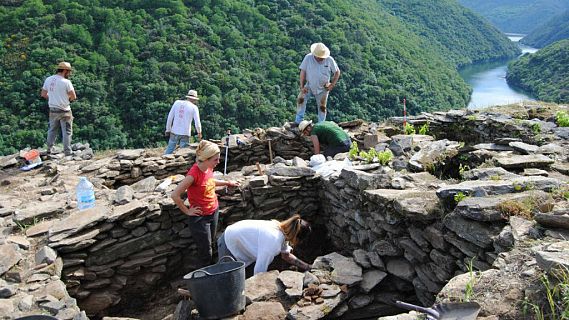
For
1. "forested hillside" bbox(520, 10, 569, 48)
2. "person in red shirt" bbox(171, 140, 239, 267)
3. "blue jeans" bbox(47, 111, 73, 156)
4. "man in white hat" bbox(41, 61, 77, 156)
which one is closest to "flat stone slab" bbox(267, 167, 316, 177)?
"person in red shirt" bbox(171, 140, 239, 267)

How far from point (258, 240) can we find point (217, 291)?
95cm

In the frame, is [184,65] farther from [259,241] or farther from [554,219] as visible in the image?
[554,219]

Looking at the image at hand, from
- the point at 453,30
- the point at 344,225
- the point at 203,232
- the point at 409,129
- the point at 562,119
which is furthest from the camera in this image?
the point at 453,30

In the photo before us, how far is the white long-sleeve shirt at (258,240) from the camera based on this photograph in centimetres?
498

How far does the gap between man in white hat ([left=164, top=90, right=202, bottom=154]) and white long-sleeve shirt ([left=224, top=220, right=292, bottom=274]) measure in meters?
3.70

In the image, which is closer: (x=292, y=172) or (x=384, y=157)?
(x=384, y=157)

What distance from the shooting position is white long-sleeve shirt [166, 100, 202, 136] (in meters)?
8.28

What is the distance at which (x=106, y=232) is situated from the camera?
18.8ft

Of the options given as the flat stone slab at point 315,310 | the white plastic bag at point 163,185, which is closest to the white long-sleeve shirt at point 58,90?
the white plastic bag at point 163,185

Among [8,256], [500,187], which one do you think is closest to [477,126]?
[500,187]

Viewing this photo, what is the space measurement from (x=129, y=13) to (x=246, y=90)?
10190mm

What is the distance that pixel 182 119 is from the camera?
8.35 m

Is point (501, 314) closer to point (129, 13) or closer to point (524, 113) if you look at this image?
point (524, 113)

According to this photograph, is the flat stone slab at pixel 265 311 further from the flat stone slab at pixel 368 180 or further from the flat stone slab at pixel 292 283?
the flat stone slab at pixel 368 180
